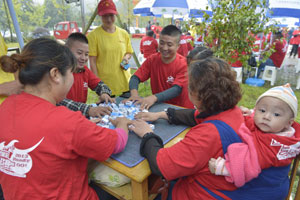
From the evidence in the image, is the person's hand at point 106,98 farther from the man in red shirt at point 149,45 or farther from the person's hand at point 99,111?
the man in red shirt at point 149,45

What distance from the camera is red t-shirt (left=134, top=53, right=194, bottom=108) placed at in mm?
2734

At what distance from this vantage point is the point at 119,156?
1.36m

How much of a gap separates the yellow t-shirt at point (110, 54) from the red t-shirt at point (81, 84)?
Answer: 0.90 m

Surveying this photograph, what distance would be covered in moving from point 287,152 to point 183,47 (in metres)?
6.80

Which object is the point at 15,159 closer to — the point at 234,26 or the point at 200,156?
the point at 200,156

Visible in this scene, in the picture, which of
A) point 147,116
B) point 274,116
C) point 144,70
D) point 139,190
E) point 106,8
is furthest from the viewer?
point 106,8

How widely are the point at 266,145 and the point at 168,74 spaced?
185 cm

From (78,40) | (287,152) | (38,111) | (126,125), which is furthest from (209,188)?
(78,40)

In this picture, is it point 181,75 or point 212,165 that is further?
point 181,75

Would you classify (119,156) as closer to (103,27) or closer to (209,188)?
(209,188)

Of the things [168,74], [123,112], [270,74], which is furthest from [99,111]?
[270,74]

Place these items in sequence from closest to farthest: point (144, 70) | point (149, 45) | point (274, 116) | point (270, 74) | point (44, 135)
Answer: point (44, 135) → point (274, 116) → point (144, 70) → point (270, 74) → point (149, 45)

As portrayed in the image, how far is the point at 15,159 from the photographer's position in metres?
1.08

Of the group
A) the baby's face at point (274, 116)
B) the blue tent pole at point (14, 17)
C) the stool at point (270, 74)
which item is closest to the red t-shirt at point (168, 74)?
the baby's face at point (274, 116)
